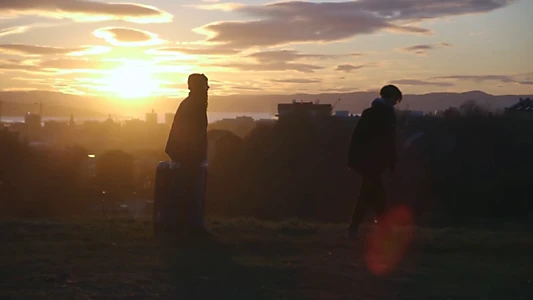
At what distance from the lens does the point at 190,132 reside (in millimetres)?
10367

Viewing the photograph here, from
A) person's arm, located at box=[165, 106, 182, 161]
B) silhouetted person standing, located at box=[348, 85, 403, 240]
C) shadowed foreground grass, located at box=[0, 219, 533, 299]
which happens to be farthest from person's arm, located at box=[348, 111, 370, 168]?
person's arm, located at box=[165, 106, 182, 161]

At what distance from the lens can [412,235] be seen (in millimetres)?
10250

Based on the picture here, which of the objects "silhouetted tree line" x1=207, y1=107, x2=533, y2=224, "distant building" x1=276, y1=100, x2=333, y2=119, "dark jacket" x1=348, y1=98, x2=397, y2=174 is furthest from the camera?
"distant building" x1=276, y1=100, x2=333, y2=119

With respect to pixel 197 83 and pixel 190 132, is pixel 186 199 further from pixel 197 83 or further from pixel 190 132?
pixel 197 83

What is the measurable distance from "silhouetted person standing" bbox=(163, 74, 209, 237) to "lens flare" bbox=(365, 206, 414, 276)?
2.35 m

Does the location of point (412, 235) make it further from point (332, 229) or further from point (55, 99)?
point (55, 99)

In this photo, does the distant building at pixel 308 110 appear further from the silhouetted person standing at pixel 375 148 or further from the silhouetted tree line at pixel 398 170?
the silhouetted person standing at pixel 375 148

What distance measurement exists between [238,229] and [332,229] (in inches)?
56.2

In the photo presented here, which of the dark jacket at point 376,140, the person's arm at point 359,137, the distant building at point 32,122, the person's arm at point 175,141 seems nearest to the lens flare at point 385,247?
the dark jacket at point 376,140

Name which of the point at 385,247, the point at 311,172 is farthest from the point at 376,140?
the point at 311,172

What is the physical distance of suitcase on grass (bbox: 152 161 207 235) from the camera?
33.6 feet

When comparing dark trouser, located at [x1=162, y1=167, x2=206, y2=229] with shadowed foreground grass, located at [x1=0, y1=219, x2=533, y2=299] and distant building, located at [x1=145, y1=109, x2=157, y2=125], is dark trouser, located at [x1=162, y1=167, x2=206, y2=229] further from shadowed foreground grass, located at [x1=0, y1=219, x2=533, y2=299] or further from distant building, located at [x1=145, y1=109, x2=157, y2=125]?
distant building, located at [x1=145, y1=109, x2=157, y2=125]

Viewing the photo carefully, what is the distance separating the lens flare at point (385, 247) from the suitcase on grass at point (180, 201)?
2.38m

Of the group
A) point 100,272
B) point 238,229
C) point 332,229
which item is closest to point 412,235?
point 332,229
